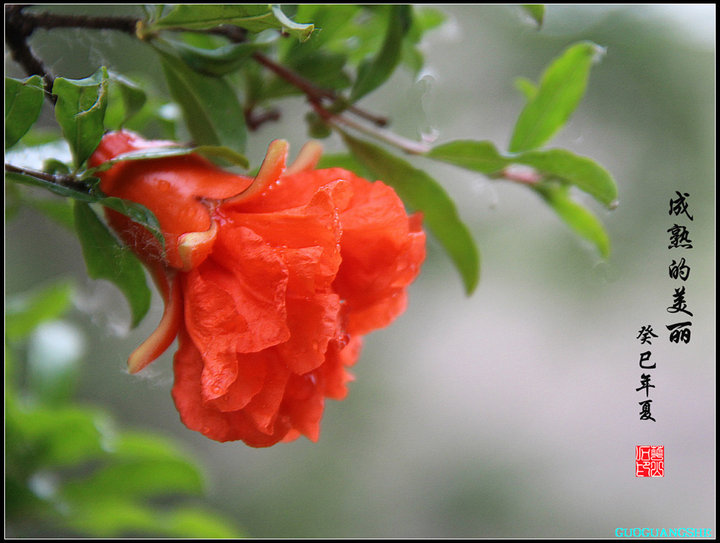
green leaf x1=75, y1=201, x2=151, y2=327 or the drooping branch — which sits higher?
the drooping branch

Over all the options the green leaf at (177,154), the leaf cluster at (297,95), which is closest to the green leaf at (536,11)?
the leaf cluster at (297,95)

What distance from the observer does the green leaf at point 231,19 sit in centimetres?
33

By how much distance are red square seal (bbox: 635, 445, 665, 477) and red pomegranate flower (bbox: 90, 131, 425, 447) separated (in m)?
0.42

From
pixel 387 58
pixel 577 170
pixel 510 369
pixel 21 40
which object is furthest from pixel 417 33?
pixel 510 369

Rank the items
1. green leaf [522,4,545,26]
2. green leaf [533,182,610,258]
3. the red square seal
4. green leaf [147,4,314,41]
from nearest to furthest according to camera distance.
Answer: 1. green leaf [147,4,314,41]
2. green leaf [522,4,545,26]
3. green leaf [533,182,610,258]
4. the red square seal

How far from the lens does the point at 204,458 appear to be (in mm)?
2047

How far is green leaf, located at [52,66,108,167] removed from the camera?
33 centimetres

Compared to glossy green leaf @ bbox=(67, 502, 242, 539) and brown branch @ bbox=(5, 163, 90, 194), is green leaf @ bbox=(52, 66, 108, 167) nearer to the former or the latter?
brown branch @ bbox=(5, 163, 90, 194)

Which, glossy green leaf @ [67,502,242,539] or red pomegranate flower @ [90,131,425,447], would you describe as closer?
red pomegranate flower @ [90,131,425,447]

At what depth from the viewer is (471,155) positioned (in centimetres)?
47

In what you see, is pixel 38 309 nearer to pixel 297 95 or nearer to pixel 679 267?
pixel 297 95

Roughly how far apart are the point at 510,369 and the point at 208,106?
1.70 meters

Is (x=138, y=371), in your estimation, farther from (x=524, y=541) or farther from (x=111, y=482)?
(x=524, y=541)

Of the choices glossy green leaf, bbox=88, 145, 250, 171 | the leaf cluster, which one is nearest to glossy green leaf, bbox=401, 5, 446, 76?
the leaf cluster
